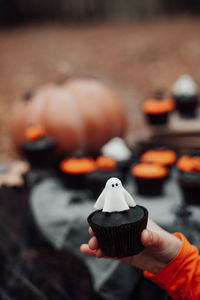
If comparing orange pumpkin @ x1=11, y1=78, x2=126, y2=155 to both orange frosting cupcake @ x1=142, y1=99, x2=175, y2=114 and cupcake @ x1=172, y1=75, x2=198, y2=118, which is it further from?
cupcake @ x1=172, y1=75, x2=198, y2=118

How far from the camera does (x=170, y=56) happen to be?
6.51 meters

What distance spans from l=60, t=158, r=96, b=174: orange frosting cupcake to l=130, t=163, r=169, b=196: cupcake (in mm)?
316

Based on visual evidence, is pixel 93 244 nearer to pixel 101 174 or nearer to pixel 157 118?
pixel 101 174

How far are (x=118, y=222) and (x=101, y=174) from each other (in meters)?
1.10

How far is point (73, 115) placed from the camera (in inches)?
122

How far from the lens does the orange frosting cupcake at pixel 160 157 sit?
2.49m

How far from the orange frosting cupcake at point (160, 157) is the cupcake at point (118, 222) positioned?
132 cm

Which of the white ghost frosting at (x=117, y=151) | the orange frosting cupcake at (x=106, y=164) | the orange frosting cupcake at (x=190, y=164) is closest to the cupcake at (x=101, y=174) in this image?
the orange frosting cupcake at (x=106, y=164)

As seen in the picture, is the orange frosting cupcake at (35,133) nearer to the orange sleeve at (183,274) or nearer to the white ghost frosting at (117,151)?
the white ghost frosting at (117,151)

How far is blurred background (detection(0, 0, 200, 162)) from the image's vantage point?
601 cm

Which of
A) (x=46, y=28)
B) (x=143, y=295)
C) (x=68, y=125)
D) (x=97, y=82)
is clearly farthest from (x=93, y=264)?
(x=46, y=28)

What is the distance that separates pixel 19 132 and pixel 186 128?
1368 mm

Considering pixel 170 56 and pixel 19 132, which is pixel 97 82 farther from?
pixel 170 56

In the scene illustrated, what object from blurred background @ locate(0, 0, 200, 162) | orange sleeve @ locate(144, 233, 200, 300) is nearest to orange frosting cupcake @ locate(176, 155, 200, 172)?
orange sleeve @ locate(144, 233, 200, 300)
